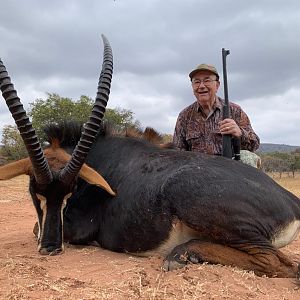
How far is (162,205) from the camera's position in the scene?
4.85m

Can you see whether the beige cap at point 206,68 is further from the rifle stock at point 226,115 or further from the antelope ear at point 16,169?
the antelope ear at point 16,169

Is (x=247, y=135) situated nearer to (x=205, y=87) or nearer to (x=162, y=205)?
(x=205, y=87)

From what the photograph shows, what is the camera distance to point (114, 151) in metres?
6.15

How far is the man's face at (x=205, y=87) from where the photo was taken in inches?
304

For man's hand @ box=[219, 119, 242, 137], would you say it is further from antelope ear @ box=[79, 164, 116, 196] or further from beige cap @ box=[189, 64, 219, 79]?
antelope ear @ box=[79, 164, 116, 196]

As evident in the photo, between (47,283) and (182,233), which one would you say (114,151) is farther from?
(47,283)

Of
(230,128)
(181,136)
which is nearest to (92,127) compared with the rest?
(230,128)

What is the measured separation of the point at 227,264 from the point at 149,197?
1.09 metres

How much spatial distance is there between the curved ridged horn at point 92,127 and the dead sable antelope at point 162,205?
0.04ft

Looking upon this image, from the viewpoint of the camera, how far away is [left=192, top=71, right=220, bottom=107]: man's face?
771cm

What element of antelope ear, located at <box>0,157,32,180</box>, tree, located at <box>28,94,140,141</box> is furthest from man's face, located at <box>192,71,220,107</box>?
tree, located at <box>28,94,140,141</box>

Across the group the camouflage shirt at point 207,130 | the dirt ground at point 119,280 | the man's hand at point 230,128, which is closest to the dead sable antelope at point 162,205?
the dirt ground at point 119,280

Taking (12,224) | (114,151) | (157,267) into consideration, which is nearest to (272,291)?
(157,267)

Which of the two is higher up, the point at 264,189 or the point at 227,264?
the point at 264,189
